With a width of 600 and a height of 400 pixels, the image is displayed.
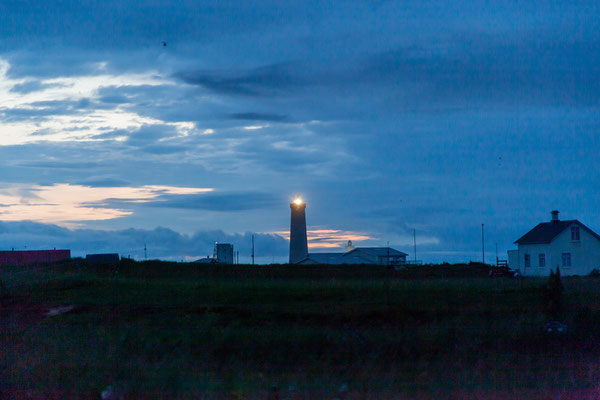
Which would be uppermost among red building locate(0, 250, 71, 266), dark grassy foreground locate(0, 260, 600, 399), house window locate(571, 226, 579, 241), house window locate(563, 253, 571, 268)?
house window locate(571, 226, 579, 241)

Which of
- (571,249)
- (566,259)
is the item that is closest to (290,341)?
(566,259)

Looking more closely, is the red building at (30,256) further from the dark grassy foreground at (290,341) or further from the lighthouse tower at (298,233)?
the lighthouse tower at (298,233)

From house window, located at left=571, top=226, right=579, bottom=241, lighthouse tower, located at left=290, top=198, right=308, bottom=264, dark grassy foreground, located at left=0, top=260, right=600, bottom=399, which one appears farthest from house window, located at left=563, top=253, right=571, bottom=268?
lighthouse tower, located at left=290, top=198, right=308, bottom=264

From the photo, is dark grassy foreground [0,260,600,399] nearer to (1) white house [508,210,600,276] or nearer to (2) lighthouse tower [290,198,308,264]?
(1) white house [508,210,600,276]

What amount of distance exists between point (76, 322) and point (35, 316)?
3.23m

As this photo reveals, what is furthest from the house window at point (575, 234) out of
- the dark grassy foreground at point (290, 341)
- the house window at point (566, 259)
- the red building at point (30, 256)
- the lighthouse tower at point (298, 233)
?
the red building at point (30, 256)

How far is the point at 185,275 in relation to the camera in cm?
4512

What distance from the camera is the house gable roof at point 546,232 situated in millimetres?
54469

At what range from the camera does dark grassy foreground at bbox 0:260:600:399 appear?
419 inches

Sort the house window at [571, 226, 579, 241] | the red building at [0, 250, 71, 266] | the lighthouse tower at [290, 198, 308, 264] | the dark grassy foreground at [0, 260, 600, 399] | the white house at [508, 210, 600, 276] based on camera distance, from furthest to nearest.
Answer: the lighthouse tower at [290, 198, 308, 264]
the red building at [0, 250, 71, 266]
the house window at [571, 226, 579, 241]
the white house at [508, 210, 600, 276]
the dark grassy foreground at [0, 260, 600, 399]

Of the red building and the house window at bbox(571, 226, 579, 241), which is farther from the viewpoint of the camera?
the red building

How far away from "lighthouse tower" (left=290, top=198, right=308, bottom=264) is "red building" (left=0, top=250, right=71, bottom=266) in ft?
77.8

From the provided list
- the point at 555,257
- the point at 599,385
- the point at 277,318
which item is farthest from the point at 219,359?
the point at 555,257

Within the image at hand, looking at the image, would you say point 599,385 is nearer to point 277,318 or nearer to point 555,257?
point 277,318
